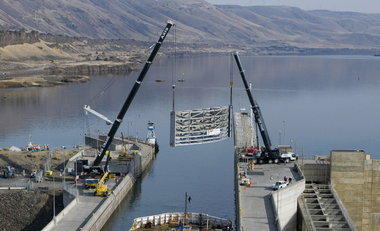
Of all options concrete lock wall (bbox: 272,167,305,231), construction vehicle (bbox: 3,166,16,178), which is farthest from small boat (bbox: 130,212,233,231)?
construction vehicle (bbox: 3,166,16,178)

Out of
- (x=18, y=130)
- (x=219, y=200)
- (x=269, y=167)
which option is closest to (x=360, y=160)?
(x=269, y=167)

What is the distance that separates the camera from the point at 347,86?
129375mm

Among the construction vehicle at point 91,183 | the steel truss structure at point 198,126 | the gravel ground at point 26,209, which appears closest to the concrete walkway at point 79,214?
the construction vehicle at point 91,183

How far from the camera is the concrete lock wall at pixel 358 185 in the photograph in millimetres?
38719

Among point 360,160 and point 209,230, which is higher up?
point 360,160

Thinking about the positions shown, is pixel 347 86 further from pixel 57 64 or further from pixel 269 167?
pixel 269 167

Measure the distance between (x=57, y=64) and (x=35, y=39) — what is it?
26.2m

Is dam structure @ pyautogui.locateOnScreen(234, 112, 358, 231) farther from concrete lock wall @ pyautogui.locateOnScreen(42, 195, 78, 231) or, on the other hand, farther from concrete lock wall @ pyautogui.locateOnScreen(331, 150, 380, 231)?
concrete lock wall @ pyautogui.locateOnScreen(42, 195, 78, 231)

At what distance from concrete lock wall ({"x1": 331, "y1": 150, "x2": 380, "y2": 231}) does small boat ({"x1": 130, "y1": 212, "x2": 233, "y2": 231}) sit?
319 inches

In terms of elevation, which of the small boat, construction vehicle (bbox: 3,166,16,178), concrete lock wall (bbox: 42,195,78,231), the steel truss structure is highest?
the steel truss structure

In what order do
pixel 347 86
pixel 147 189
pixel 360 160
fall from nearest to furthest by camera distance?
pixel 360 160
pixel 147 189
pixel 347 86

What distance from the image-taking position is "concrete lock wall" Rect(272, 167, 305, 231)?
3359 cm

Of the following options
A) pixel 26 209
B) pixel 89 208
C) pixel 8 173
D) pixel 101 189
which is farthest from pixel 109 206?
pixel 8 173

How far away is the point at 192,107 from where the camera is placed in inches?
3622
